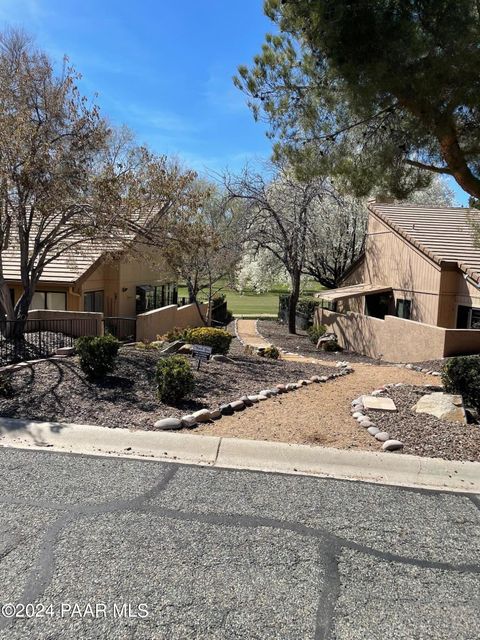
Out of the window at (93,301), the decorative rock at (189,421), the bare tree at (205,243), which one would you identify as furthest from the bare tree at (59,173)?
the window at (93,301)

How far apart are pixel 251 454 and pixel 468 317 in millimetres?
14262

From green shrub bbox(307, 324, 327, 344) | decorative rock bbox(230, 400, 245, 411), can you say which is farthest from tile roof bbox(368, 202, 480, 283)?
decorative rock bbox(230, 400, 245, 411)

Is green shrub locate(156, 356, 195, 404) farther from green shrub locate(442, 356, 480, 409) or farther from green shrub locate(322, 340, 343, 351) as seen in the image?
green shrub locate(322, 340, 343, 351)

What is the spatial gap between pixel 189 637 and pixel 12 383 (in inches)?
241

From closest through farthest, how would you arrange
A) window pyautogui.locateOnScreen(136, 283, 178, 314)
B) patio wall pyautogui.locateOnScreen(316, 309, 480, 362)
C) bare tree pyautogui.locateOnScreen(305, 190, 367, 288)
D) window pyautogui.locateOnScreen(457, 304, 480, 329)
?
patio wall pyautogui.locateOnScreen(316, 309, 480, 362)
window pyautogui.locateOnScreen(457, 304, 480, 329)
bare tree pyautogui.locateOnScreen(305, 190, 367, 288)
window pyautogui.locateOnScreen(136, 283, 178, 314)

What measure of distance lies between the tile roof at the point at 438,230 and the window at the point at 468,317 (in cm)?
132

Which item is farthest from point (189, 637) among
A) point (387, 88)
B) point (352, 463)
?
point (387, 88)

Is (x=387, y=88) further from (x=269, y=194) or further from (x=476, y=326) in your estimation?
(x=269, y=194)

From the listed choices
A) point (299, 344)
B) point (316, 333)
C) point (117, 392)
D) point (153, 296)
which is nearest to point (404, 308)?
point (316, 333)

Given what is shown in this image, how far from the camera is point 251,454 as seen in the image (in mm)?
5148

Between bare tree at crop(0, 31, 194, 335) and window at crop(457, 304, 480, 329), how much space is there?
35.7 ft

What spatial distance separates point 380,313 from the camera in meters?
22.2

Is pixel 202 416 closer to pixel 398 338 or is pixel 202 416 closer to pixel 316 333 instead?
pixel 398 338

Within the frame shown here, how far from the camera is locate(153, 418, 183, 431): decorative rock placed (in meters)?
5.95
